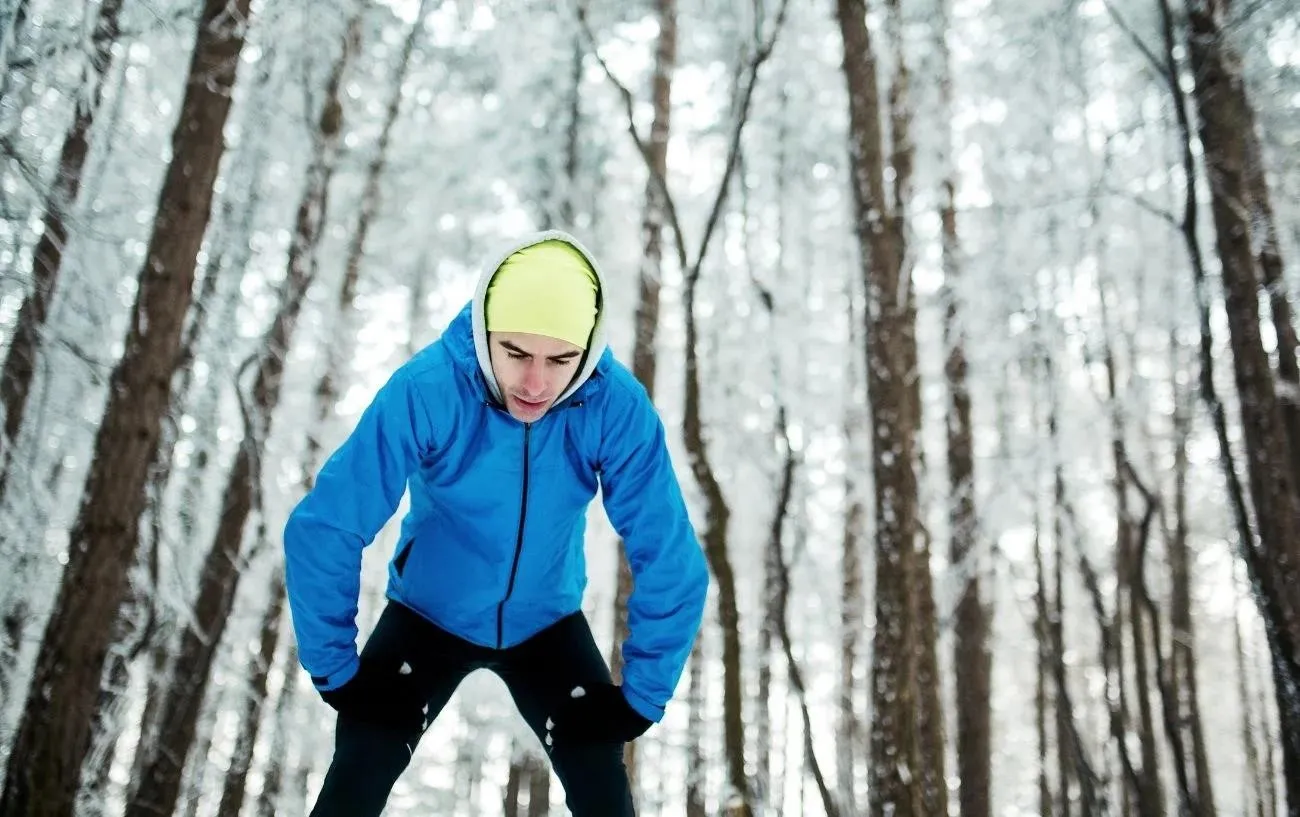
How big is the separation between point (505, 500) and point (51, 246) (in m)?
6.33

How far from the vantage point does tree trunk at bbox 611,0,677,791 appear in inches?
330

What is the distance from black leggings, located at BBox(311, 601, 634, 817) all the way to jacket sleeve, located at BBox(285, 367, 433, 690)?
0.21 meters

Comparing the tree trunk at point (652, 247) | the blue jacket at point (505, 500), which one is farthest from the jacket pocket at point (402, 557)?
the tree trunk at point (652, 247)

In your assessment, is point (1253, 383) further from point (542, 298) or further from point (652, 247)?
point (652, 247)

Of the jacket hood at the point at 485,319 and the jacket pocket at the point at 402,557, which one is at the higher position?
the jacket hood at the point at 485,319

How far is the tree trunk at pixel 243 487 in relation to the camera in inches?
272

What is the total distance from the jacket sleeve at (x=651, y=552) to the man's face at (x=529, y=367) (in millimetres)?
211

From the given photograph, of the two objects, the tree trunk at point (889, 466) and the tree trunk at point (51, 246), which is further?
the tree trunk at point (889, 466)

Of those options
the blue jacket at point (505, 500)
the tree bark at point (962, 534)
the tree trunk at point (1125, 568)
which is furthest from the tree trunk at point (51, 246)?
the tree trunk at point (1125, 568)

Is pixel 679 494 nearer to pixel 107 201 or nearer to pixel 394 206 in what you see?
pixel 107 201

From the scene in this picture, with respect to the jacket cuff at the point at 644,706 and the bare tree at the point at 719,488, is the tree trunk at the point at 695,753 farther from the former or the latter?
the jacket cuff at the point at 644,706

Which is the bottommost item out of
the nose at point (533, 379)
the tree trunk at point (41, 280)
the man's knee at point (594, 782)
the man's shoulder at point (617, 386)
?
the man's knee at point (594, 782)

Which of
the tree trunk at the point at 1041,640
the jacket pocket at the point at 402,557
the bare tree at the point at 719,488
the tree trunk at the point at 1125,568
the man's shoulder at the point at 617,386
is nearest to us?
the man's shoulder at the point at 617,386

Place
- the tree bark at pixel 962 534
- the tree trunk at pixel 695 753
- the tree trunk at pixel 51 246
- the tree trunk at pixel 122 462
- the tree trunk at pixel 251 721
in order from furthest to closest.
A: 1. the tree trunk at pixel 695 753
2. the tree bark at pixel 962 534
3. the tree trunk at pixel 251 721
4. the tree trunk at pixel 51 246
5. the tree trunk at pixel 122 462
